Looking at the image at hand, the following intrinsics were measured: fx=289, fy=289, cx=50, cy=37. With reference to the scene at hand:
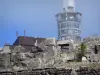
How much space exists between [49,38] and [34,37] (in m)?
3.06

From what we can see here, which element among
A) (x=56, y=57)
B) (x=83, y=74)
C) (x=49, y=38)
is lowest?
(x=83, y=74)

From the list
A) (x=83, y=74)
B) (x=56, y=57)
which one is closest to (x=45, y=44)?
(x=56, y=57)

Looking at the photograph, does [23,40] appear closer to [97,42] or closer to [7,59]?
[7,59]

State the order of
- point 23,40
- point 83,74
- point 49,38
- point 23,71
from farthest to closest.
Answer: point 23,40, point 49,38, point 23,71, point 83,74

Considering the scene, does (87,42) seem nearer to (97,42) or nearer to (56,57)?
(97,42)

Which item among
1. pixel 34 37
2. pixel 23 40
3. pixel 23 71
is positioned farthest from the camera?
pixel 34 37

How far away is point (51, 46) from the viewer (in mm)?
15078

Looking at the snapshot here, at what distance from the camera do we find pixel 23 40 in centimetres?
1728

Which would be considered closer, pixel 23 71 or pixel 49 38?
pixel 23 71

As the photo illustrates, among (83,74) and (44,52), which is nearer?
(83,74)

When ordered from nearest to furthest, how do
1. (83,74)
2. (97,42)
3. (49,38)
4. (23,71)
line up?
1. (83,74)
2. (23,71)
3. (97,42)
4. (49,38)

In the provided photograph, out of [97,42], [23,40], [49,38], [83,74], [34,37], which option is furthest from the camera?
[34,37]

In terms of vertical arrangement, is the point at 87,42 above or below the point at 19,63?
above

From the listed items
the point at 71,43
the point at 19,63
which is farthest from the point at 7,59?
the point at 71,43
